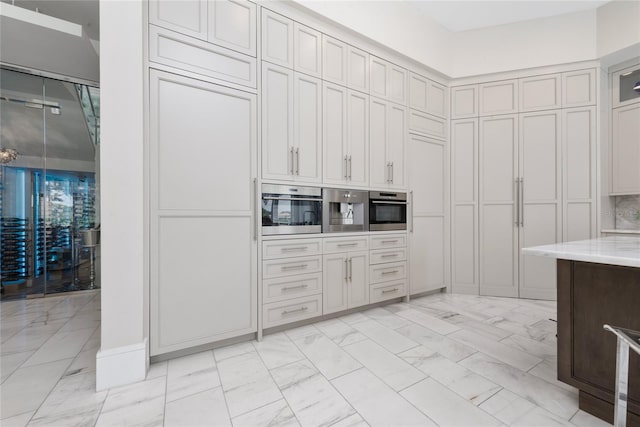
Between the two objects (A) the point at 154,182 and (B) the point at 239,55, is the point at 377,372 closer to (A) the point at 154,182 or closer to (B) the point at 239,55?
(A) the point at 154,182

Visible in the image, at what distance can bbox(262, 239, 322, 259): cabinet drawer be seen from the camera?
2348 mm

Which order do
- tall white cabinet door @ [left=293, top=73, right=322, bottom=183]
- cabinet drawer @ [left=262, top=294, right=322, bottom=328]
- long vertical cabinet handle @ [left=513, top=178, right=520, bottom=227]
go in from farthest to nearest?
long vertical cabinet handle @ [left=513, top=178, right=520, bottom=227], tall white cabinet door @ [left=293, top=73, right=322, bottom=183], cabinet drawer @ [left=262, top=294, right=322, bottom=328]

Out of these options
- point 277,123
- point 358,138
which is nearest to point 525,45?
point 358,138

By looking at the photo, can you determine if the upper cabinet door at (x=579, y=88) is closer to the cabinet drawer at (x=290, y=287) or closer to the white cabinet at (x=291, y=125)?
the white cabinet at (x=291, y=125)

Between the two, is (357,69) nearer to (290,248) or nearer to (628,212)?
(290,248)

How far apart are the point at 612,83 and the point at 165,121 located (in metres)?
5.00

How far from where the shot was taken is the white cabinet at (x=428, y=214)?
134 inches

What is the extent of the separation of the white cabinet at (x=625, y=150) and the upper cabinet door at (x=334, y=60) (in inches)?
134

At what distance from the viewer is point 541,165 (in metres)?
3.44

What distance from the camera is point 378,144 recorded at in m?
3.10

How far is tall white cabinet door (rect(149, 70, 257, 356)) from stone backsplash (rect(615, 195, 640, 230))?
4507 mm

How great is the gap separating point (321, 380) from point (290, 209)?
134 centimetres

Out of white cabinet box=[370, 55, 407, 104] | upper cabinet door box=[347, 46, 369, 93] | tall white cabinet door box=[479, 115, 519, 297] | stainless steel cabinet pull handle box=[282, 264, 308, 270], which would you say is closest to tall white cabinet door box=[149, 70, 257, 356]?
stainless steel cabinet pull handle box=[282, 264, 308, 270]

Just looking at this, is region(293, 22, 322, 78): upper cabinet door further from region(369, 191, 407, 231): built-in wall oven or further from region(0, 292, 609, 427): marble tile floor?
region(0, 292, 609, 427): marble tile floor
